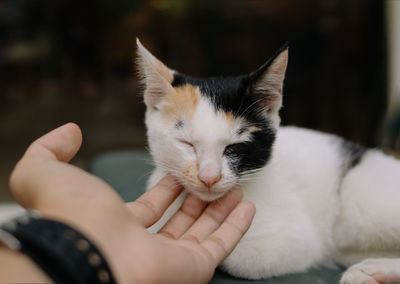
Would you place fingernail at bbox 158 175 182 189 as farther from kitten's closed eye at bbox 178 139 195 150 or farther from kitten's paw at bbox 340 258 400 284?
kitten's paw at bbox 340 258 400 284

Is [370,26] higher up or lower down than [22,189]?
higher up

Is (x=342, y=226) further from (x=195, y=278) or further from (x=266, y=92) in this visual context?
(x=195, y=278)

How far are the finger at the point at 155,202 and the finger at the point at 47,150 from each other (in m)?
0.20

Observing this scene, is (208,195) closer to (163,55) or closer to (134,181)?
(134,181)

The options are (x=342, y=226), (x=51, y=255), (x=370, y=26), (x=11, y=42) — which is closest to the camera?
(x=51, y=255)

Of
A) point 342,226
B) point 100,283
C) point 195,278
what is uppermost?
point 100,283

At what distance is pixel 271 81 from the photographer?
3.29 feet

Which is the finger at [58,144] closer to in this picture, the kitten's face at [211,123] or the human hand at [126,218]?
the human hand at [126,218]

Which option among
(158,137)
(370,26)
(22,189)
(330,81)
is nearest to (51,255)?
(22,189)

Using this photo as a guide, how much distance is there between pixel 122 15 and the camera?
2.29m

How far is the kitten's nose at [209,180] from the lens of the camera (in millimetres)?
859

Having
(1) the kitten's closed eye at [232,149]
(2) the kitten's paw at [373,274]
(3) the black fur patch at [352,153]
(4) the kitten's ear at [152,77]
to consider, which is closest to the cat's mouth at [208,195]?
(1) the kitten's closed eye at [232,149]

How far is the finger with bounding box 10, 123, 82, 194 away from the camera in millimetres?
771

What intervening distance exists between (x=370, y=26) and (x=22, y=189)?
248 cm
